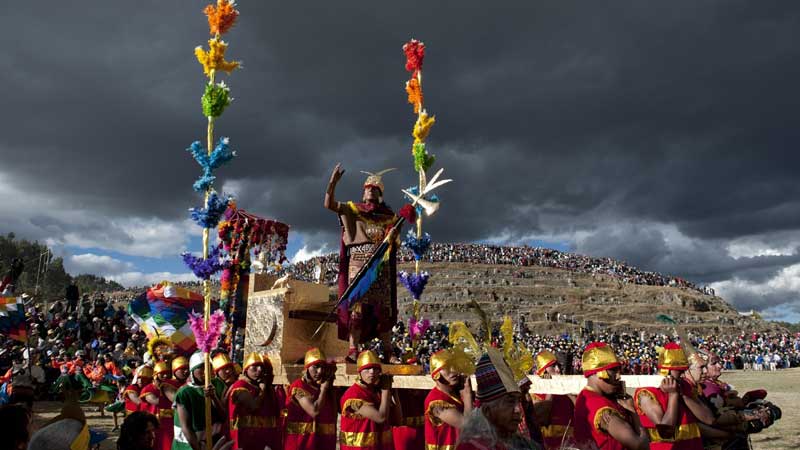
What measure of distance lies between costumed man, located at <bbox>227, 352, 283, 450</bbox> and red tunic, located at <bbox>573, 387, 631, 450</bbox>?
3684 millimetres

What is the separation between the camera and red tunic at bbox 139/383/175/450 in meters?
7.98

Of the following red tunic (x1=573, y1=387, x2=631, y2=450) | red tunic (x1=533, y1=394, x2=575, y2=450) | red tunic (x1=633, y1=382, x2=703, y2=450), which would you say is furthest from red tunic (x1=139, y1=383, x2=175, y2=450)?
red tunic (x1=633, y1=382, x2=703, y2=450)

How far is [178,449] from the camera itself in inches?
217

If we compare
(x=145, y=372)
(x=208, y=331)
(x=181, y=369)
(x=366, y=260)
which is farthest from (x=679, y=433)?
(x=145, y=372)

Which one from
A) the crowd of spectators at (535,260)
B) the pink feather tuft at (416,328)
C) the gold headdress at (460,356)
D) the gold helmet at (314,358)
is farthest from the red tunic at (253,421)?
the crowd of spectators at (535,260)

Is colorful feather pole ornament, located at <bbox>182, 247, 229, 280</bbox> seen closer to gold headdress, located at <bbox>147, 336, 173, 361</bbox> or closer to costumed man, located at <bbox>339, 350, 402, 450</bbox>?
costumed man, located at <bbox>339, 350, 402, 450</bbox>

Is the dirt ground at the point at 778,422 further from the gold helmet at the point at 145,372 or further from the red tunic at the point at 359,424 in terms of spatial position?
the red tunic at the point at 359,424

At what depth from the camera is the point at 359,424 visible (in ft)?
19.2

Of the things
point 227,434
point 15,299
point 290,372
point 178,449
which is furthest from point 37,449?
point 15,299

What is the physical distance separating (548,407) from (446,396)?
5.09ft

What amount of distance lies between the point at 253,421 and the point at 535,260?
71.9 m

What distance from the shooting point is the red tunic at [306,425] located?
20.7 ft

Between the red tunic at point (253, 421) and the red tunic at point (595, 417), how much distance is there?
12.3ft

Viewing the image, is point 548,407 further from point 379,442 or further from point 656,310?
point 656,310
